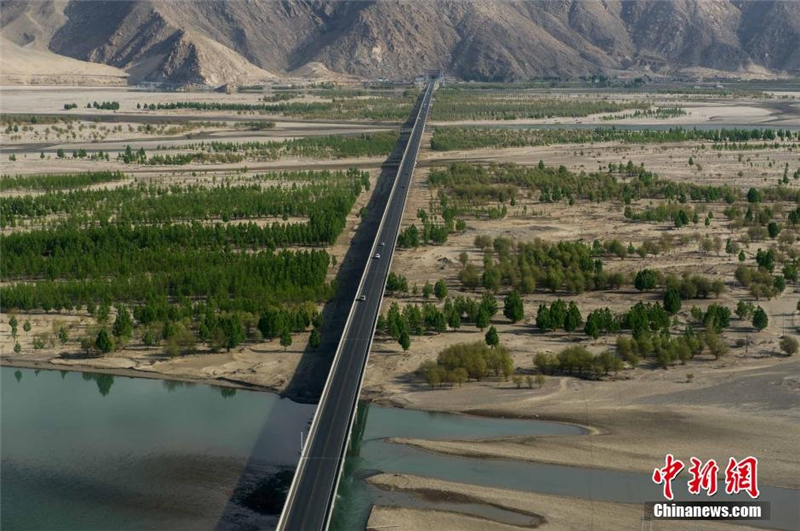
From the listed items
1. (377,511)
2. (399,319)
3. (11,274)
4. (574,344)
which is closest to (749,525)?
(377,511)

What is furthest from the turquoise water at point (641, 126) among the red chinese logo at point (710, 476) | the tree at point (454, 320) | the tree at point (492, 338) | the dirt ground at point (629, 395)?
the red chinese logo at point (710, 476)

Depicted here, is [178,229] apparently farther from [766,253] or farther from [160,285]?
[766,253]

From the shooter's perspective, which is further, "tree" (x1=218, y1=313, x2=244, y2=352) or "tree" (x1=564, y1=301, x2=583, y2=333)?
"tree" (x1=564, y1=301, x2=583, y2=333)

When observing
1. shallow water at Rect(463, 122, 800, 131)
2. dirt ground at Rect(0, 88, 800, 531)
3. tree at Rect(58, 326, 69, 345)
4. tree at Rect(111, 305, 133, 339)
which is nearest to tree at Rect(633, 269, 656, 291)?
dirt ground at Rect(0, 88, 800, 531)

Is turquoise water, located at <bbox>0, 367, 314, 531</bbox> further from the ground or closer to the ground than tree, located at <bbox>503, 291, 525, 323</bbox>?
closer to the ground

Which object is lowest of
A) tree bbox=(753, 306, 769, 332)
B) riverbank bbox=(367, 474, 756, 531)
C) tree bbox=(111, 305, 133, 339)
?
riverbank bbox=(367, 474, 756, 531)

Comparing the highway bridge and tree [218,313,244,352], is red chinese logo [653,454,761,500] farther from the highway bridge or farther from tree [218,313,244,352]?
tree [218,313,244,352]

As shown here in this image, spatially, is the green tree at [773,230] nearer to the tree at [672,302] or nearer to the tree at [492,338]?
the tree at [672,302]
